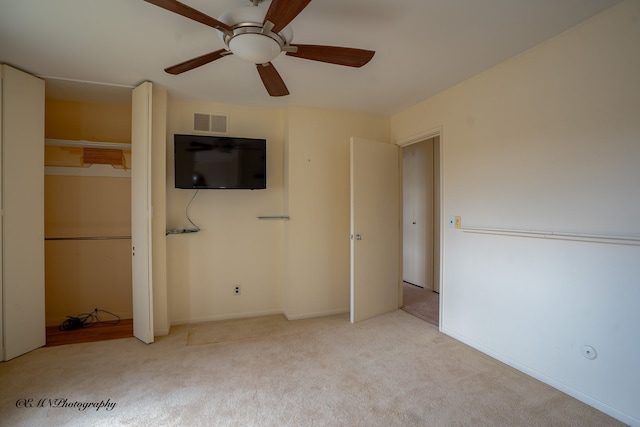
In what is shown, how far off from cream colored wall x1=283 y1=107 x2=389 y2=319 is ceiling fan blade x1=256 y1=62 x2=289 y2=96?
1200mm

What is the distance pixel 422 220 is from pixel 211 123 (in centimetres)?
350

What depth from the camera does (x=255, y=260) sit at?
359 cm

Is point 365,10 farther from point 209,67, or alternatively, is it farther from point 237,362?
point 237,362

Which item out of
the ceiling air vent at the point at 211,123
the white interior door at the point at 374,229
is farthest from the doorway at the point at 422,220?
the ceiling air vent at the point at 211,123

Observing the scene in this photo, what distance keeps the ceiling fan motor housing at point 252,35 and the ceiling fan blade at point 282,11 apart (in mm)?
46

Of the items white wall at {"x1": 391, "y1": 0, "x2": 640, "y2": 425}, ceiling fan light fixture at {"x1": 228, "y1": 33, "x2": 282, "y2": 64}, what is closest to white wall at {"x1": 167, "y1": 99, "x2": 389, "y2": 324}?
white wall at {"x1": 391, "y1": 0, "x2": 640, "y2": 425}

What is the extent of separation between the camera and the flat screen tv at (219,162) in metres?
3.10

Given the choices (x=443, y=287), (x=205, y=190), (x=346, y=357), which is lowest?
(x=346, y=357)

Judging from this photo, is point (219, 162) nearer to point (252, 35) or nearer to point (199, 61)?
point (199, 61)

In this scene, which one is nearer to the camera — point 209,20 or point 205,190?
point 209,20

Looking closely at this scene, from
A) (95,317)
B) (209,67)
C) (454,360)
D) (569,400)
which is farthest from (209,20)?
(95,317)

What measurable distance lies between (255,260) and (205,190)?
1.02 meters

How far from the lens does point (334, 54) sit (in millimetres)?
1717

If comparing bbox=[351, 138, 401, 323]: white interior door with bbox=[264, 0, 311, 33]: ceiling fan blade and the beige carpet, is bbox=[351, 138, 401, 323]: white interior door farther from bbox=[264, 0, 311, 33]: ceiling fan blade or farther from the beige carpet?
bbox=[264, 0, 311, 33]: ceiling fan blade
